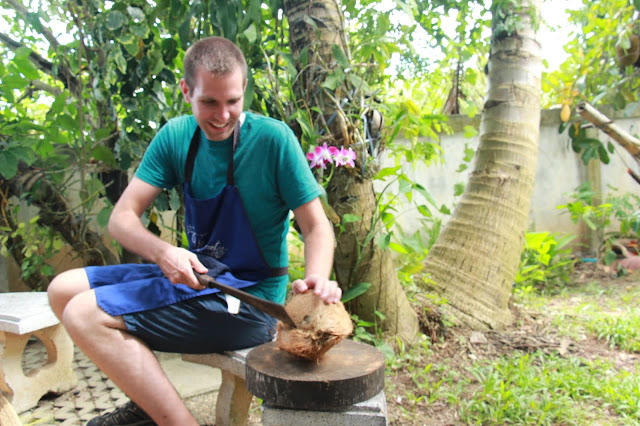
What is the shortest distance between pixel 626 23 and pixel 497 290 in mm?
3115

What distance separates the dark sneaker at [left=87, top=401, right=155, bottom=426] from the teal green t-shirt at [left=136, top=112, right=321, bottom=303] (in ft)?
2.42

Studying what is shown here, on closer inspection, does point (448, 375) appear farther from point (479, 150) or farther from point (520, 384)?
point (479, 150)

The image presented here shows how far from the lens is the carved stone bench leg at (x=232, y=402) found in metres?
2.13

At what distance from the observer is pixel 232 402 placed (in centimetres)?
215

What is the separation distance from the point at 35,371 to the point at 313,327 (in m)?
2.08

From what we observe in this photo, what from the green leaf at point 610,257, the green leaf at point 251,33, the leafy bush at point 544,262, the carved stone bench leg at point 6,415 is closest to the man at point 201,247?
the carved stone bench leg at point 6,415

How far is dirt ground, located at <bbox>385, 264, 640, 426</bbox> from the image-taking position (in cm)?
253

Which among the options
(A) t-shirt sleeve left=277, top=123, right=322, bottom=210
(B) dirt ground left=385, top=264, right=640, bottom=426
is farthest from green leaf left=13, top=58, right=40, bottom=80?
(B) dirt ground left=385, top=264, right=640, bottom=426

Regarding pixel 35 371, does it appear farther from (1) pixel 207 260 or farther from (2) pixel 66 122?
(1) pixel 207 260

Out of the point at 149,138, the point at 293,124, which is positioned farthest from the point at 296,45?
the point at 149,138

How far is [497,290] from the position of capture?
373 centimetres

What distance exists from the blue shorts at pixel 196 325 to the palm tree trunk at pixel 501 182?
2131mm

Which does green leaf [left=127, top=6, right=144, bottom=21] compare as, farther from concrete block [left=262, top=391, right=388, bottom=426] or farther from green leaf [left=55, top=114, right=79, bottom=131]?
concrete block [left=262, top=391, right=388, bottom=426]

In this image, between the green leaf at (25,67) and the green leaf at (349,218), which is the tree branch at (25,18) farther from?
the green leaf at (349,218)
